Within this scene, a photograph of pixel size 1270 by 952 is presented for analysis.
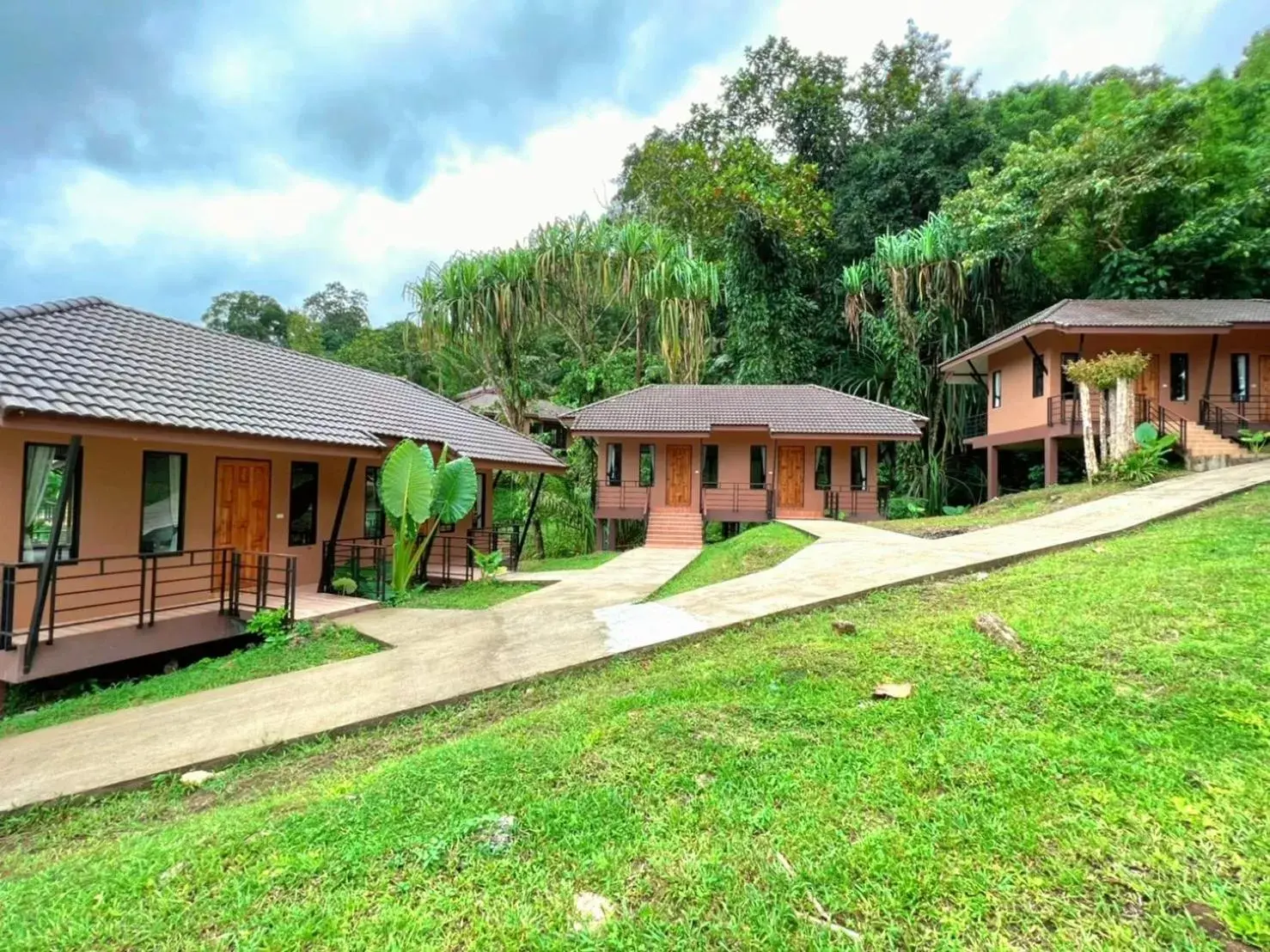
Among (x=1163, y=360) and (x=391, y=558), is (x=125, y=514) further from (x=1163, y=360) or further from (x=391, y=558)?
(x=1163, y=360)

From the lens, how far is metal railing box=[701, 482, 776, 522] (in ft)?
59.5

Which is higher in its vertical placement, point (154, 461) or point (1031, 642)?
point (154, 461)

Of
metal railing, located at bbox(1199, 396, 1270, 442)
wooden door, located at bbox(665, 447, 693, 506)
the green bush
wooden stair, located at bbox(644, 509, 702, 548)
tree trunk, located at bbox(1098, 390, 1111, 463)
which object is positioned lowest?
wooden stair, located at bbox(644, 509, 702, 548)

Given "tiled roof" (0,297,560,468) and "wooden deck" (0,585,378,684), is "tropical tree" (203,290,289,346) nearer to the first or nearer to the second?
"tiled roof" (0,297,560,468)

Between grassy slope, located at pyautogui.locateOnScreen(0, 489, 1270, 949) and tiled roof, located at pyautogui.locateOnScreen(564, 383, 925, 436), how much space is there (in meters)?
13.1

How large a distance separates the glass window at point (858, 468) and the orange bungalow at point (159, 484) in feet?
39.9

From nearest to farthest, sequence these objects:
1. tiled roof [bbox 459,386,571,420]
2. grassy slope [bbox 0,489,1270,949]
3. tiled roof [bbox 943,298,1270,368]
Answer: grassy slope [bbox 0,489,1270,949]
tiled roof [bbox 943,298,1270,368]
tiled roof [bbox 459,386,571,420]

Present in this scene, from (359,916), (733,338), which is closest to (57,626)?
(359,916)

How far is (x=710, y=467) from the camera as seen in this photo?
18750 mm

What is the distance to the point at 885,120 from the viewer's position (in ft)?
94.9

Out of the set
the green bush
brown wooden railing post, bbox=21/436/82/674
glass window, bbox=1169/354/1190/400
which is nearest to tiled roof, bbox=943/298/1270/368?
glass window, bbox=1169/354/1190/400

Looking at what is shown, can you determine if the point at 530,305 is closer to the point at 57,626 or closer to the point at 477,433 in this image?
the point at 477,433

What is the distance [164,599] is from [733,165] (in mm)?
22741

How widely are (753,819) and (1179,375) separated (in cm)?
2090
